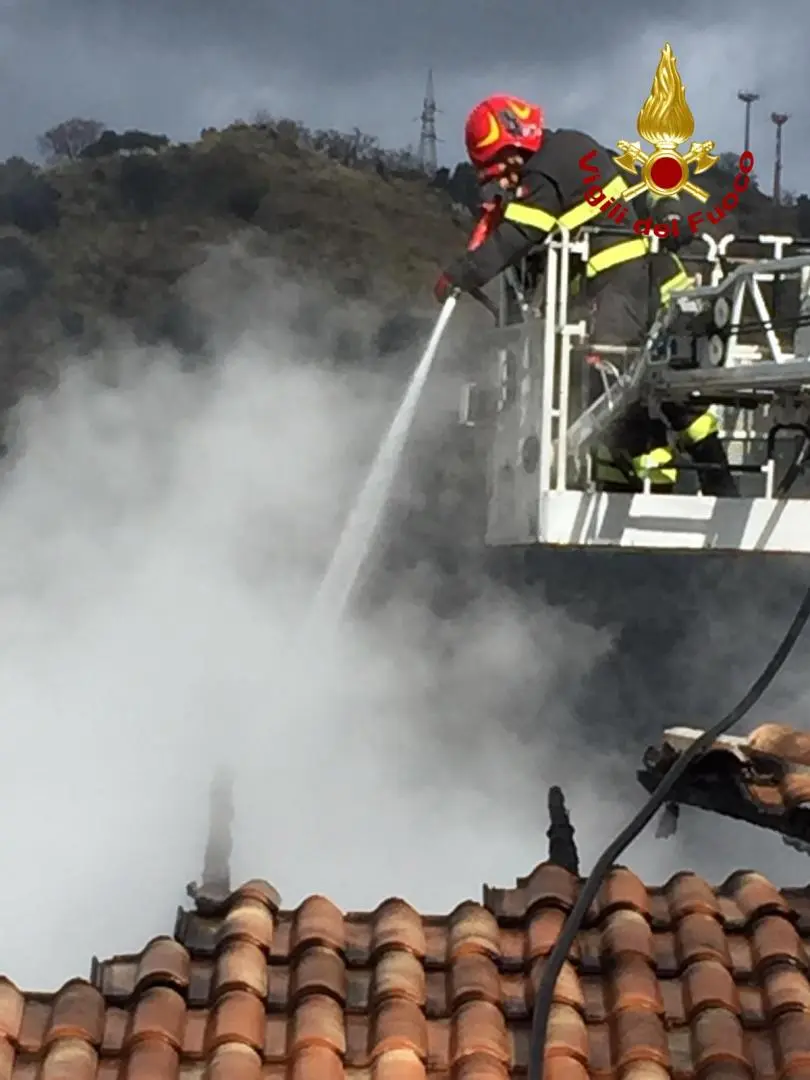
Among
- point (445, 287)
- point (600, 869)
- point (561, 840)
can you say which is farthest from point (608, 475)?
point (600, 869)

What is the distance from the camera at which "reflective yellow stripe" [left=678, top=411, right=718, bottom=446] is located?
21.0 ft

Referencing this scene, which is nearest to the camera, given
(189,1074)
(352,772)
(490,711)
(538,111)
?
(189,1074)

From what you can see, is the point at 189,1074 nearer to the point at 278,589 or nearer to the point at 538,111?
the point at 538,111

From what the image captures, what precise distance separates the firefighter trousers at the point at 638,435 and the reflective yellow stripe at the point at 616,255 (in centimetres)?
4

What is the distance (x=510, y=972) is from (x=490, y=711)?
25486 mm

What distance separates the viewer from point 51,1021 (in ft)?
13.4

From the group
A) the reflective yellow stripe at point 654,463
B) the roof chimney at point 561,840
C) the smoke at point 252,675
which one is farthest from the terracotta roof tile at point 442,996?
the smoke at point 252,675

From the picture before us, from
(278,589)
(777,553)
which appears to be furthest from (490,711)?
(777,553)

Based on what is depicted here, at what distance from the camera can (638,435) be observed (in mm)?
6523

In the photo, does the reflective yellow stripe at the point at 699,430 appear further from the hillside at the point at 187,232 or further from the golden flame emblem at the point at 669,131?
the hillside at the point at 187,232

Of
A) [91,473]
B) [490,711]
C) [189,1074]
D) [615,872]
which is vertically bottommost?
[189,1074]

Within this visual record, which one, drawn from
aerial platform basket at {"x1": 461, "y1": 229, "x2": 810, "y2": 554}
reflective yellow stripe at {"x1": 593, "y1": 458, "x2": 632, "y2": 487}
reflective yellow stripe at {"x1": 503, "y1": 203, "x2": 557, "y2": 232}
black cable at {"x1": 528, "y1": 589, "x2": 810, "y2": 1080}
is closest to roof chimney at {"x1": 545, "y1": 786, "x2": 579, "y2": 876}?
black cable at {"x1": 528, "y1": 589, "x2": 810, "y2": 1080}

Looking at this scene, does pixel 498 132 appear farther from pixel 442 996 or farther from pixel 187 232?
pixel 187 232

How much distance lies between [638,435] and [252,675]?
77.0 feet
